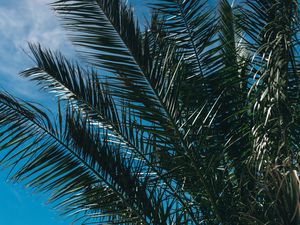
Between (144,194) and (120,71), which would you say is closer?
(120,71)

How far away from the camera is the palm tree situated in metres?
4.21

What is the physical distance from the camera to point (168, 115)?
14.7 ft

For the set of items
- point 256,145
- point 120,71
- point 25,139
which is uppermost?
point 120,71

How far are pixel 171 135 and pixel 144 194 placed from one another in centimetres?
80

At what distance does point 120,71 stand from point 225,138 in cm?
124

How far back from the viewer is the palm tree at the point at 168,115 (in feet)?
13.8

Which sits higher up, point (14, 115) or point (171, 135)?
point (14, 115)

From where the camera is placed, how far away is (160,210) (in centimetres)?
498

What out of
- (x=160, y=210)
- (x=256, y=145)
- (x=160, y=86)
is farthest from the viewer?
(x=160, y=210)

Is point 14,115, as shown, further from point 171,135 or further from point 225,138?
point 225,138

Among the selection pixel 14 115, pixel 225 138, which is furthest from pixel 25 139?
pixel 225 138

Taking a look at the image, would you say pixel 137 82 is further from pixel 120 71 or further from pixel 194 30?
pixel 194 30

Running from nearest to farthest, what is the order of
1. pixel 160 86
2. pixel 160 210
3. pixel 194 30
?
pixel 160 86 → pixel 160 210 → pixel 194 30

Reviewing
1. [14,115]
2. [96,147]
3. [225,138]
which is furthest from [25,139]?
[225,138]
